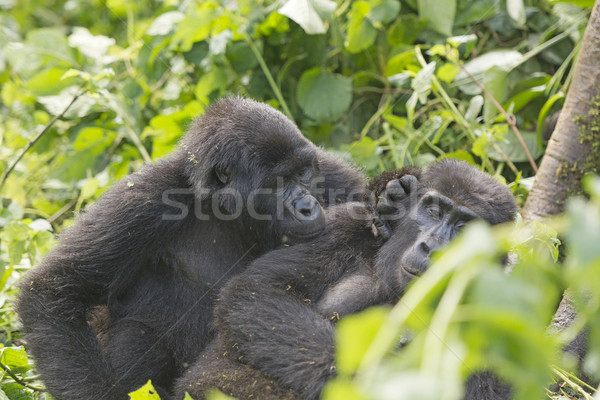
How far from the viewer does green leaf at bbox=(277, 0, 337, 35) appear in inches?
175

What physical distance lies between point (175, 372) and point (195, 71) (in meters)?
3.03

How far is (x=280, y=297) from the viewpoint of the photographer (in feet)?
9.14

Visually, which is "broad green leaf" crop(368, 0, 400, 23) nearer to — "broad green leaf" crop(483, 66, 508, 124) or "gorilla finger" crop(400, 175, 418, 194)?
"broad green leaf" crop(483, 66, 508, 124)

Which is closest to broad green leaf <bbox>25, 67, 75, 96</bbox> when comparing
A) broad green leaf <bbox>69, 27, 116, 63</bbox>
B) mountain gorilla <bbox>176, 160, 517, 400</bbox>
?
broad green leaf <bbox>69, 27, 116, 63</bbox>

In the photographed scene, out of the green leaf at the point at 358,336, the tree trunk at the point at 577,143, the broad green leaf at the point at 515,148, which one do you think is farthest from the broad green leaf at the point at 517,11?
the green leaf at the point at 358,336

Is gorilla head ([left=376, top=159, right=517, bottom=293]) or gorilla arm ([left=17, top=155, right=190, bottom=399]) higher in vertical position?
gorilla arm ([left=17, top=155, right=190, bottom=399])

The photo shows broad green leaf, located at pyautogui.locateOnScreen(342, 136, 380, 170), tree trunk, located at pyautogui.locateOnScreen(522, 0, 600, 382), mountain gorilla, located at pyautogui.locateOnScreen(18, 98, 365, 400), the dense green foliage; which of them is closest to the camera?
mountain gorilla, located at pyautogui.locateOnScreen(18, 98, 365, 400)

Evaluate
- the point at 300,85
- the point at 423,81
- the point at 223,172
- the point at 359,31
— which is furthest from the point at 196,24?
the point at 223,172

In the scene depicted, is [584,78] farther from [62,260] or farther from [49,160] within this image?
[49,160]

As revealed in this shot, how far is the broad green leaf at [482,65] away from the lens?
4.54 meters

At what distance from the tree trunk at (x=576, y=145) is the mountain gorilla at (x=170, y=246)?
131 centimetres

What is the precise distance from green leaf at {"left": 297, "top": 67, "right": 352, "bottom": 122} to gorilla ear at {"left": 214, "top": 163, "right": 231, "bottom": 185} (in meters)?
1.58

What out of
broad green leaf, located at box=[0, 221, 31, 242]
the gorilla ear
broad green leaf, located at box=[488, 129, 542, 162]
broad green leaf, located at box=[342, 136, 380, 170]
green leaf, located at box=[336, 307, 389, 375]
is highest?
green leaf, located at box=[336, 307, 389, 375]

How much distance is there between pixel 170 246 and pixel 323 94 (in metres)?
1.93
